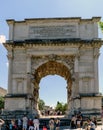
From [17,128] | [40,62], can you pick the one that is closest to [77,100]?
[40,62]

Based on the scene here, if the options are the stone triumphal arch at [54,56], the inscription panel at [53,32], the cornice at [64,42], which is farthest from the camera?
the inscription panel at [53,32]

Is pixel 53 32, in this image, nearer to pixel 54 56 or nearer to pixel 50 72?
pixel 54 56

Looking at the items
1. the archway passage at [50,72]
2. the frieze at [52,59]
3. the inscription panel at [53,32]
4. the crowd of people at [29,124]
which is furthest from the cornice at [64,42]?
the crowd of people at [29,124]

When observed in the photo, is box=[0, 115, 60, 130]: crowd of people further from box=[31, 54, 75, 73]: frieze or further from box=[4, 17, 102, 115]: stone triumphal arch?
box=[31, 54, 75, 73]: frieze

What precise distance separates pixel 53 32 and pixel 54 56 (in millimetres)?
2619

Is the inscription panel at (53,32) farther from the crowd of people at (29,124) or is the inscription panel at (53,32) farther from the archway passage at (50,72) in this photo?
the crowd of people at (29,124)

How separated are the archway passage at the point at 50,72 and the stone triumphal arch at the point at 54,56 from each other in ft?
0.72

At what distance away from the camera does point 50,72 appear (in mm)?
39062

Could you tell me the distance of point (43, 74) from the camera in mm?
38781

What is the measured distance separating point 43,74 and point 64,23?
7027mm

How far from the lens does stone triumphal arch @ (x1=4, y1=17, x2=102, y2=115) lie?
32344mm

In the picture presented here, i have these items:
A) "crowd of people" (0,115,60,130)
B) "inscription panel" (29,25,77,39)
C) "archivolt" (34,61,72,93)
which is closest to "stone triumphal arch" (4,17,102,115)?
"inscription panel" (29,25,77,39)

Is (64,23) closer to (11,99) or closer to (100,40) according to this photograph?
(100,40)

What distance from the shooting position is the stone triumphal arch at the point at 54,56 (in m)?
32.3
